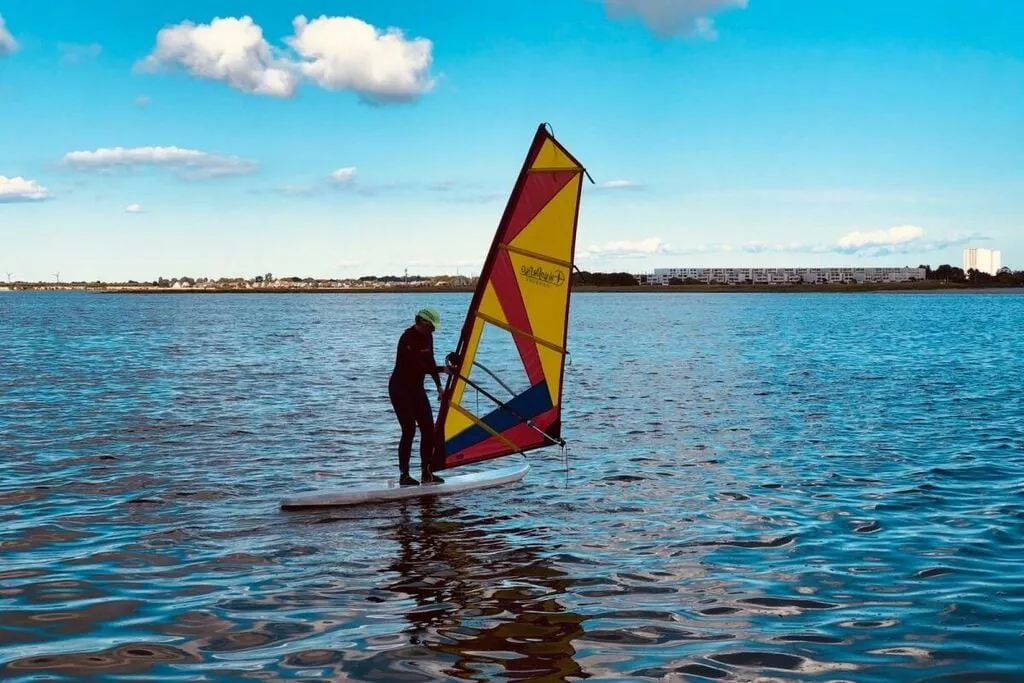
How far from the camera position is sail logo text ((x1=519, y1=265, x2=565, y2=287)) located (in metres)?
13.6

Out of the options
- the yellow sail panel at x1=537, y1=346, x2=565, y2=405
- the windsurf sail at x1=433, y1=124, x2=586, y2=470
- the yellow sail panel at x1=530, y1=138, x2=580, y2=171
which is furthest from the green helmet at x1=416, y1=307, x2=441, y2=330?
the yellow sail panel at x1=530, y1=138, x2=580, y2=171

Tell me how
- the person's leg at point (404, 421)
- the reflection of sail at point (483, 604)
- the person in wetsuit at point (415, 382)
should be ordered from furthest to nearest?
the person's leg at point (404, 421)
the person in wetsuit at point (415, 382)
the reflection of sail at point (483, 604)

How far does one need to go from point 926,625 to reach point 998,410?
17941 mm

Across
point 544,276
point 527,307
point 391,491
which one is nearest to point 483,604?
point 391,491

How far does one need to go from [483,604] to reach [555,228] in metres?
6.20

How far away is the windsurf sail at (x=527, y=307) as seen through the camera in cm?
1321

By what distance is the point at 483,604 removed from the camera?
29.7 ft

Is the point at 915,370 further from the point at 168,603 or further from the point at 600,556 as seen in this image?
the point at 168,603

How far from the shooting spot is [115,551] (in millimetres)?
10711

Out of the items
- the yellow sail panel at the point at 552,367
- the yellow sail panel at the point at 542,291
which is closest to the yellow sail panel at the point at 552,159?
the yellow sail panel at the point at 542,291

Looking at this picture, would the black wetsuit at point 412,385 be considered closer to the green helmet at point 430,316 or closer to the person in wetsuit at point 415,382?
the person in wetsuit at point 415,382

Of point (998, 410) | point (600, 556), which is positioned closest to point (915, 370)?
point (998, 410)

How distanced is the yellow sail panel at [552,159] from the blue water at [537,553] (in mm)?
4844

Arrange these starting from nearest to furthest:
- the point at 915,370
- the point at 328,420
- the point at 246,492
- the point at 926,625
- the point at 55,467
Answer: the point at 926,625 < the point at 246,492 < the point at 55,467 < the point at 328,420 < the point at 915,370
